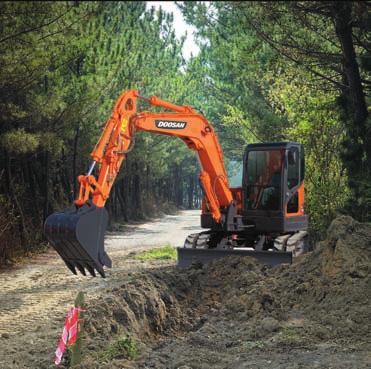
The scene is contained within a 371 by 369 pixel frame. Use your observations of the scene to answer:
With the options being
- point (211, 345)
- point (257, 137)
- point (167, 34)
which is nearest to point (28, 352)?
point (211, 345)

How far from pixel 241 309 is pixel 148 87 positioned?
661 inches

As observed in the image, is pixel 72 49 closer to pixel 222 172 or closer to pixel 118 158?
pixel 222 172

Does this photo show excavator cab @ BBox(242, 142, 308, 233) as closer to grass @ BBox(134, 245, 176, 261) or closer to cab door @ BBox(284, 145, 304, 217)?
cab door @ BBox(284, 145, 304, 217)

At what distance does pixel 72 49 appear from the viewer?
13281 mm

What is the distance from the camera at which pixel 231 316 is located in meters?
8.16

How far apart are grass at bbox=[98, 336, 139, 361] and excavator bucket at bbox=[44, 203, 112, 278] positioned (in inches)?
39.9

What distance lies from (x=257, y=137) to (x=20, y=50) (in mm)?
11852

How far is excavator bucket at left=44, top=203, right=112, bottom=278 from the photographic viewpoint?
7082 mm

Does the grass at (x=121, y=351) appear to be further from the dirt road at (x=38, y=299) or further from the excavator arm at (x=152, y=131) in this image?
the excavator arm at (x=152, y=131)

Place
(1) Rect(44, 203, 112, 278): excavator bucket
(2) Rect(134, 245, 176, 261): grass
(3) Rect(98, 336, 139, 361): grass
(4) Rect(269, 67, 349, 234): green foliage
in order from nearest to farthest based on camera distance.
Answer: (3) Rect(98, 336, 139, 361): grass, (1) Rect(44, 203, 112, 278): excavator bucket, (4) Rect(269, 67, 349, 234): green foliage, (2) Rect(134, 245, 176, 261): grass

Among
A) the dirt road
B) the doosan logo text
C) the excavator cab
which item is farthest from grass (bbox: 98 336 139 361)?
the excavator cab

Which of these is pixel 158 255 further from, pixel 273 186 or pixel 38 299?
pixel 38 299

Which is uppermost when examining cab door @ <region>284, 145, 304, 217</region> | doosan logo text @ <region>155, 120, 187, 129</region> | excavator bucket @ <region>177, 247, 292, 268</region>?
doosan logo text @ <region>155, 120, 187, 129</region>

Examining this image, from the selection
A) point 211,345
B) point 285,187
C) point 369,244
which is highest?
point 285,187
